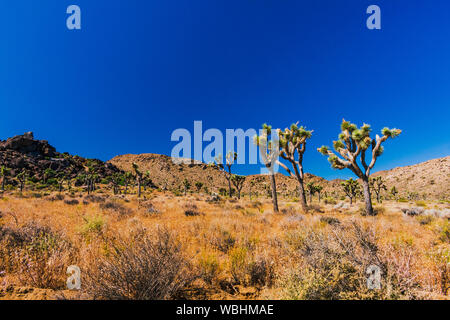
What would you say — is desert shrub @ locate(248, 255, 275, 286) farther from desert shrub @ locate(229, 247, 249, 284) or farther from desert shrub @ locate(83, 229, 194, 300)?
desert shrub @ locate(83, 229, 194, 300)

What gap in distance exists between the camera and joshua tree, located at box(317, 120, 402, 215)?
503 inches

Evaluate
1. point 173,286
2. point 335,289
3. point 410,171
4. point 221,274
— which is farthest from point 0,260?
point 410,171

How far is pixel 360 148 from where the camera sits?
13.0 metres

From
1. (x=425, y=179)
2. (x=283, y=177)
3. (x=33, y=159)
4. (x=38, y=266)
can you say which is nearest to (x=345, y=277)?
(x=38, y=266)

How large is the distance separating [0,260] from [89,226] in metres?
2.38

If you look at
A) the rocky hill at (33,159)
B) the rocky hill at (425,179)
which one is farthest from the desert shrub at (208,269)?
the rocky hill at (33,159)

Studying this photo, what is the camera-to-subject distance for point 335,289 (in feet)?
8.96

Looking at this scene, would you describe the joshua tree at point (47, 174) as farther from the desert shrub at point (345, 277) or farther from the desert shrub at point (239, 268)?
the desert shrub at point (345, 277)

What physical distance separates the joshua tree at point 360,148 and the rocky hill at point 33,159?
85311mm

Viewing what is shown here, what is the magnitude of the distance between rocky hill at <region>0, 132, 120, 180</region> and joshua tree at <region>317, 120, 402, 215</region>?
85.3m

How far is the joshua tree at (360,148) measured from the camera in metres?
12.8

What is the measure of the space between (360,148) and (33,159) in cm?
11240

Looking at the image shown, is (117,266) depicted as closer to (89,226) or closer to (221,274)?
(221,274)

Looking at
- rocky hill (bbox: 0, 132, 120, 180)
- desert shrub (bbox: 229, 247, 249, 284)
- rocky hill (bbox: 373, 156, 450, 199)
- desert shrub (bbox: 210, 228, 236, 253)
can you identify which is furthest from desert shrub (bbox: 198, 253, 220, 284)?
rocky hill (bbox: 0, 132, 120, 180)
